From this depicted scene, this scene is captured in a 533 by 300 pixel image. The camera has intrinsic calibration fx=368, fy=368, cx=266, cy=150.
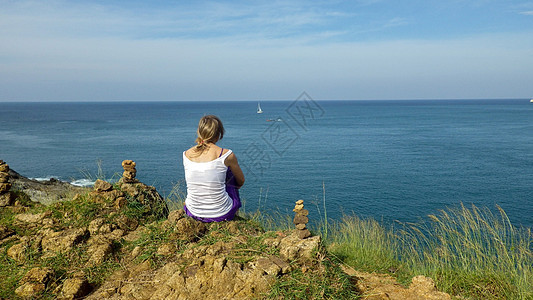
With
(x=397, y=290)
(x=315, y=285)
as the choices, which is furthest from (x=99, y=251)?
(x=397, y=290)

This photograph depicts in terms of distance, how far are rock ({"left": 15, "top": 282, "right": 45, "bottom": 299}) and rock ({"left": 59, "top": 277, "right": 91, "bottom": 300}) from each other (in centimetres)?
24

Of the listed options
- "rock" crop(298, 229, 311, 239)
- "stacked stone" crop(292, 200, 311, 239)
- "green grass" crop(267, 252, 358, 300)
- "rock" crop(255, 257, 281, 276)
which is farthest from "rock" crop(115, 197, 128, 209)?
"green grass" crop(267, 252, 358, 300)

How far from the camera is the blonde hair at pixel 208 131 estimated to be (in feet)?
16.5

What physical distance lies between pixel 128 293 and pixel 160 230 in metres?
1.30

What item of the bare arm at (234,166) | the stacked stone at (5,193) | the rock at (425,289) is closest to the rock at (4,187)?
the stacked stone at (5,193)

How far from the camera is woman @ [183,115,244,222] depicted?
4.96m

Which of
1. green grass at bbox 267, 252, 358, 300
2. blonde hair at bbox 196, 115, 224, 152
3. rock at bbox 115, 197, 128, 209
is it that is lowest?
green grass at bbox 267, 252, 358, 300

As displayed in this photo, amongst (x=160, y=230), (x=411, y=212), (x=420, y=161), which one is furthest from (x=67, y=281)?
(x=420, y=161)

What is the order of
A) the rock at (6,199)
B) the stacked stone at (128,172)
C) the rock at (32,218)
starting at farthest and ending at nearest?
the rock at (6,199) < the stacked stone at (128,172) < the rock at (32,218)

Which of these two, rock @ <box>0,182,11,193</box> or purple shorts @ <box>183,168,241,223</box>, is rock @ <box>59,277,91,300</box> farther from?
rock @ <box>0,182,11,193</box>

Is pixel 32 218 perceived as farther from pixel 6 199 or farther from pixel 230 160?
pixel 230 160

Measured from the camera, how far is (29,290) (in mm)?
4094

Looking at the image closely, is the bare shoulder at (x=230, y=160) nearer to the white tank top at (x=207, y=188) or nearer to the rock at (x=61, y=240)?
the white tank top at (x=207, y=188)

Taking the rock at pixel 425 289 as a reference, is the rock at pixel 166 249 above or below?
above
